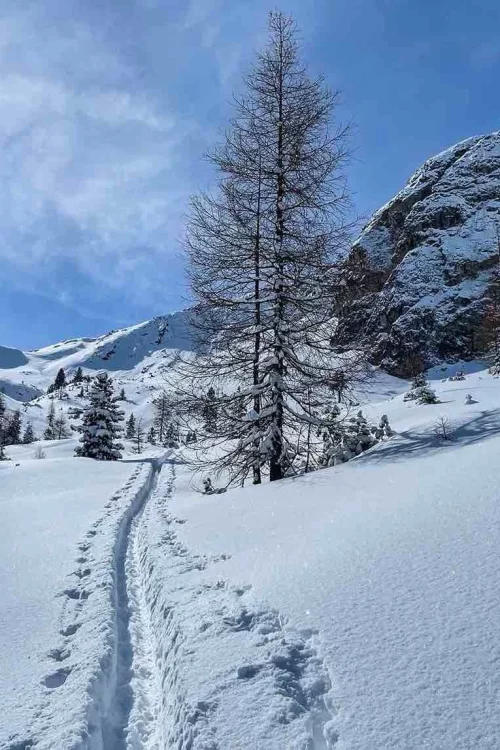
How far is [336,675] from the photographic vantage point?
2.74 meters

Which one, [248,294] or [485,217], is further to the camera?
[485,217]

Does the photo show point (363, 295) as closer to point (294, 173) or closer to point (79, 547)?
point (294, 173)

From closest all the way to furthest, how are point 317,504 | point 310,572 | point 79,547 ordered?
point 310,572
point 317,504
point 79,547

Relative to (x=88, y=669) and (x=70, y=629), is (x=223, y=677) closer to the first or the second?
(x=88, y=669)

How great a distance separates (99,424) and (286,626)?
3285cm

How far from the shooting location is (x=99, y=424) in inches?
1341

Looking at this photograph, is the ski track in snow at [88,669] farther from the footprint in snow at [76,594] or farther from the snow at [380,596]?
the snow at [380,596]

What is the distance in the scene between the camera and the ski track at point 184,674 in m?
2.63

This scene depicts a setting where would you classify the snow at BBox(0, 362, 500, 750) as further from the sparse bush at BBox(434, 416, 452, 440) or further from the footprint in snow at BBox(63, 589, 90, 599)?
the sparse bush at BBox(434, 416, 452, 440)

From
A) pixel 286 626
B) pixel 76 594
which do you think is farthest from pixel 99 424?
pixel 286 626

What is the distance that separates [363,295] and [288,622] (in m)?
6.84

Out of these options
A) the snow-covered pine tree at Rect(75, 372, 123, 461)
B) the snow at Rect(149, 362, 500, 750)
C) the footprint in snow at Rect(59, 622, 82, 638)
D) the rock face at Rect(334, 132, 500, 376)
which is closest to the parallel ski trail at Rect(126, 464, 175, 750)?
the snow at Rect(149, 362, 500, 750)

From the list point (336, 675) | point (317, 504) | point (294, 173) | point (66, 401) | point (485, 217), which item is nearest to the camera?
point (336, 675)

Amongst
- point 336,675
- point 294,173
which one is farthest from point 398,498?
point 294,173
